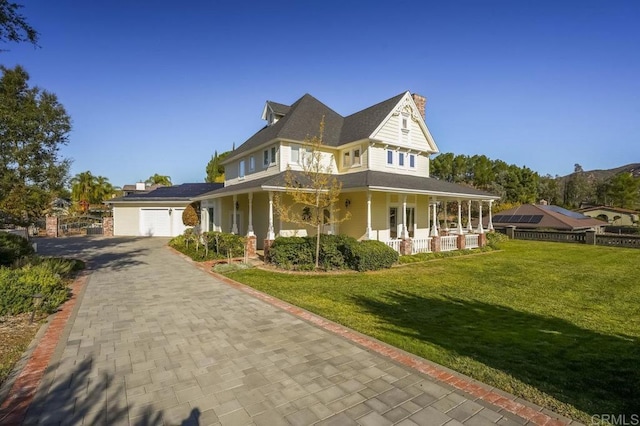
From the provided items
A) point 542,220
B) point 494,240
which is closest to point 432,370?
point 494,240

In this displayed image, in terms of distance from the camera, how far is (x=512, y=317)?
7832 mm

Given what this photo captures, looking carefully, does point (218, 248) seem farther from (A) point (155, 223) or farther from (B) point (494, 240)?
(B) point (494, 240)

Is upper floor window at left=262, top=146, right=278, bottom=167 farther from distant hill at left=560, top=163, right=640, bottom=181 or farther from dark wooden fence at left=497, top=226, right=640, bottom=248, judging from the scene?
distant hill at left=560, top=163, right=640, bottom=181

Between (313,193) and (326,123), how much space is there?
27.7ft

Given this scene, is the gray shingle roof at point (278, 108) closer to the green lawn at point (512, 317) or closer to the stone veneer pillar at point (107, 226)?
the green lawn at point (512, 317)

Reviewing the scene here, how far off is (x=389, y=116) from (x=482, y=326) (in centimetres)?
1510

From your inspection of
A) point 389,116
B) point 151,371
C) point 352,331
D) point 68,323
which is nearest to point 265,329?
point 352,331

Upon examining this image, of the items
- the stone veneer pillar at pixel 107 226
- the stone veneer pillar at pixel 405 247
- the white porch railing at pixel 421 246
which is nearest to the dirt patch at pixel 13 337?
the stone veneer pillar at pixel 405 247

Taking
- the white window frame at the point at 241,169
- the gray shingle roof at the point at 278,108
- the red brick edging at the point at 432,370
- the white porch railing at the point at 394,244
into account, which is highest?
the gray shingle roof at the point at 278,108

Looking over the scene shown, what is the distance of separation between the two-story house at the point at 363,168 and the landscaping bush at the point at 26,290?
31.8 ft

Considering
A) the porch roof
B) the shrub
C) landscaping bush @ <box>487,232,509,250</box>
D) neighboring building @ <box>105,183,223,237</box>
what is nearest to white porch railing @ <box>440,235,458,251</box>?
the porch roof

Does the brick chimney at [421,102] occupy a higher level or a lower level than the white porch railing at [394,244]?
higher

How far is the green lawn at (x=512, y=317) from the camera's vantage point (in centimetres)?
451

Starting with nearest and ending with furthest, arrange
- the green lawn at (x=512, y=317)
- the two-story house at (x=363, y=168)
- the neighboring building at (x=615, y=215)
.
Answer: the green lawn at (x=512, y=317) < the two-story house at (x=363, y=168) < the neighboring building at (x=615, y=215)
